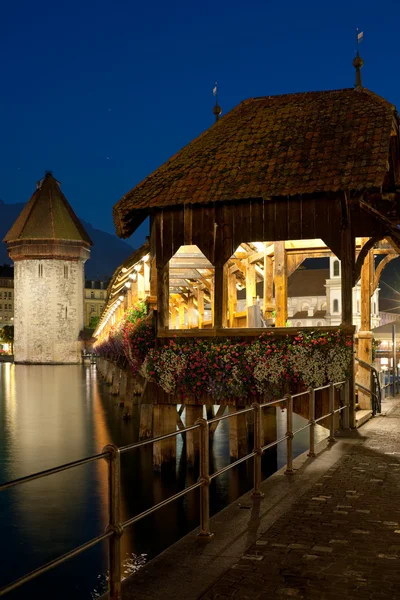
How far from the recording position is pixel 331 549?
5.41 metres

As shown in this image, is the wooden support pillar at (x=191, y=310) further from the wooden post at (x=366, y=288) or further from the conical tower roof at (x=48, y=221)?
the conical tower roof at (x=48, y=221)

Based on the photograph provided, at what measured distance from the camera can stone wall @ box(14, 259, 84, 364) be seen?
86375mm

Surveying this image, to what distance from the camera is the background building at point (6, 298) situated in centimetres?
12500

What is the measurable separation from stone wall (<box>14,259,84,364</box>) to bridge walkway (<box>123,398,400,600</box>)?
8026 cm

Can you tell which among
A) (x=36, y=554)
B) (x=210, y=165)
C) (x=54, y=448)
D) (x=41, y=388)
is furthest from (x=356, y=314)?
(x=36, y=554)

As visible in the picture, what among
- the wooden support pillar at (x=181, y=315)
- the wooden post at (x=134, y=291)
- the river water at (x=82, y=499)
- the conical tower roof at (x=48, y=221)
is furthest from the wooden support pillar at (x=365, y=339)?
A: the conical tower roof at (x=48, y=221)

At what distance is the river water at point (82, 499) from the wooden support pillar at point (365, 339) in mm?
2444

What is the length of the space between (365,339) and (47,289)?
73.9 metres

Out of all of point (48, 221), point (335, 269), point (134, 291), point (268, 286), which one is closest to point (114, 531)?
point (268, 286)

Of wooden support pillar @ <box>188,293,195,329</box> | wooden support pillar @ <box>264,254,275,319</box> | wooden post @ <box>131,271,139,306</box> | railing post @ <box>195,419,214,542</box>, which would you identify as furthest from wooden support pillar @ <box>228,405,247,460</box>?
wooden support pillar @ <box>188,293,195,329</box>

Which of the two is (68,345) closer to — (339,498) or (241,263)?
(241,263)

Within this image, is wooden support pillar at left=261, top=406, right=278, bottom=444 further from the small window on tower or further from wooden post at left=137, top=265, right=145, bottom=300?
the small window on tower

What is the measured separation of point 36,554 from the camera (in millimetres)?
10820

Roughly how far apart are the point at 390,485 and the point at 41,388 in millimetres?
39980
